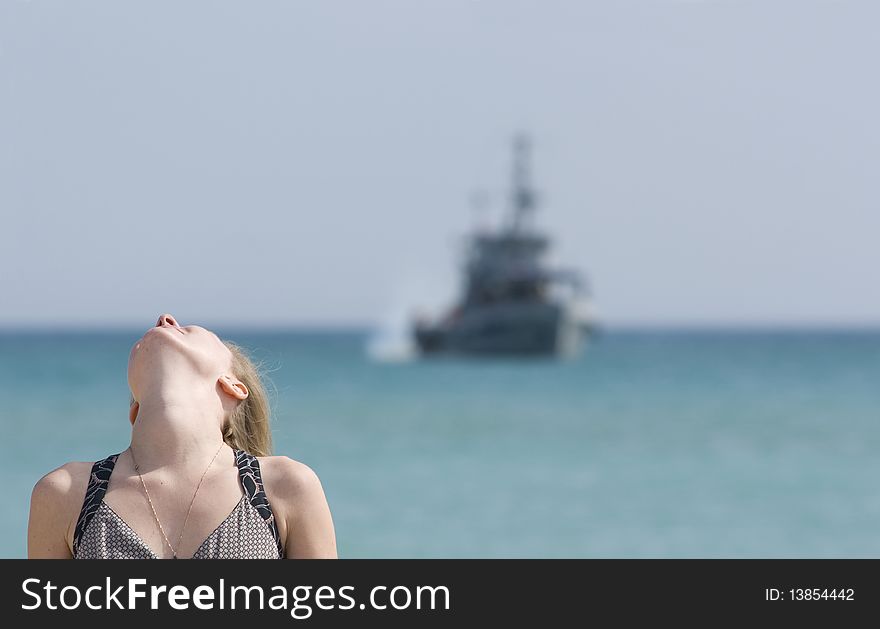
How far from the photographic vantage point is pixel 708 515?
1608 cm

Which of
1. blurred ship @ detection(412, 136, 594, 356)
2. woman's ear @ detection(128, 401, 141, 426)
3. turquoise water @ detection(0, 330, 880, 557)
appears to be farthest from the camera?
blurred ship @ detection(412, 136, 594, 356)

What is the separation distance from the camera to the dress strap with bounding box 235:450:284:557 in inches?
79.0

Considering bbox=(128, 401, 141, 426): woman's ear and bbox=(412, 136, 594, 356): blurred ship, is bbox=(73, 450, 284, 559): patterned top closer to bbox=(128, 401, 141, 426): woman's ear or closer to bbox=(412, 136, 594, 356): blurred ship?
bbox=(128, 401, 141, 426): woman's ear

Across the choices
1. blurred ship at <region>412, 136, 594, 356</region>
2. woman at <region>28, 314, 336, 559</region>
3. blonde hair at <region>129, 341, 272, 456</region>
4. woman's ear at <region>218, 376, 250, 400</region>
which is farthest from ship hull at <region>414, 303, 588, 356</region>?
woman at <region>28, 314, 336, 559</region>

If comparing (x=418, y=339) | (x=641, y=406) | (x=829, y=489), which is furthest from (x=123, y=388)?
(x=829, y=489)

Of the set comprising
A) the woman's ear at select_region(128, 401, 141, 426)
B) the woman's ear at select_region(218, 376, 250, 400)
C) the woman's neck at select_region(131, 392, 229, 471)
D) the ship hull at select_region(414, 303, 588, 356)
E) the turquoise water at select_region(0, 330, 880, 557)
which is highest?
the ship hull at select_region(414, 303, 588, 356)

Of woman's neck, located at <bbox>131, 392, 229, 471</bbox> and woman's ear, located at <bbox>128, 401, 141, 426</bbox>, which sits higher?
woman's ear, located at <bbox>128, 401, 141, 426</bbox>

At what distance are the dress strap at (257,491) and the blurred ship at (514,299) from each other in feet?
167

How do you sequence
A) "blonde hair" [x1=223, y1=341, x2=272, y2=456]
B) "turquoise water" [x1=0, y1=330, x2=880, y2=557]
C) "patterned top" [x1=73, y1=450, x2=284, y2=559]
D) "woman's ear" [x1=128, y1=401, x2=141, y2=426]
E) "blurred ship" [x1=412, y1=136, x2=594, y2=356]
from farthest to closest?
"blurred ship" [x1=412, y1=136, x2=594, y2=356]
"turquoise water" [x1=0, y1=330, x2=880, y2=557]
"blonde hair" [x1=223, y1=341, x2=272, y2=456]
"woman's ear" [x1=128, y1=401, x2=141, y2=426]
"patterned top" [x1=73, y1=450, x2=284, y2=559]

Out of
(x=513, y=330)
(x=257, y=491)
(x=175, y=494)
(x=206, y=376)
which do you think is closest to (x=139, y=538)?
(x=175, y=494)

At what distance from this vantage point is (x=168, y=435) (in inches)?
78.9
